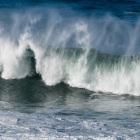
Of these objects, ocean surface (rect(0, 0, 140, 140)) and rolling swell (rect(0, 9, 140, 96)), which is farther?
rolling swell (rect(0, 9, 140, 96))

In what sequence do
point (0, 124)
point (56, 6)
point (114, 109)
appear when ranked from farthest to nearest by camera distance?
1. point (56, 6)
2. point (114, 109)
3. point (0, 124)

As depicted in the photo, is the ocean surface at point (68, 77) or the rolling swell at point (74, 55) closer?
the ocean surface at point (68, 77)

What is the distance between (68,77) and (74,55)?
1.01m

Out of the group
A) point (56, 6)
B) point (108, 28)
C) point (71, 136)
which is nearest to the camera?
point (71, 136)

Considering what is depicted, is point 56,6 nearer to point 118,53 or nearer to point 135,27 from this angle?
point 135,27

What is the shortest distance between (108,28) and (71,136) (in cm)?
1196

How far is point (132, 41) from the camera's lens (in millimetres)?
20844

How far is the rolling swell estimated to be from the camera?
17594 mm

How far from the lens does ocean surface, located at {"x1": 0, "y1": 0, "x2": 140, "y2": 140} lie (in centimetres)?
1207

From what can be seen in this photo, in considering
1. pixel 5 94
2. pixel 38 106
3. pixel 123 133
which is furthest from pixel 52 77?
pixel 123 133

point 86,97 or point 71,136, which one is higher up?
point 71,136

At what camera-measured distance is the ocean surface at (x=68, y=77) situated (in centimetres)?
1207

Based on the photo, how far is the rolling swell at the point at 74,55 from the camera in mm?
17594

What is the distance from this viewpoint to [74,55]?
61.4 ft
